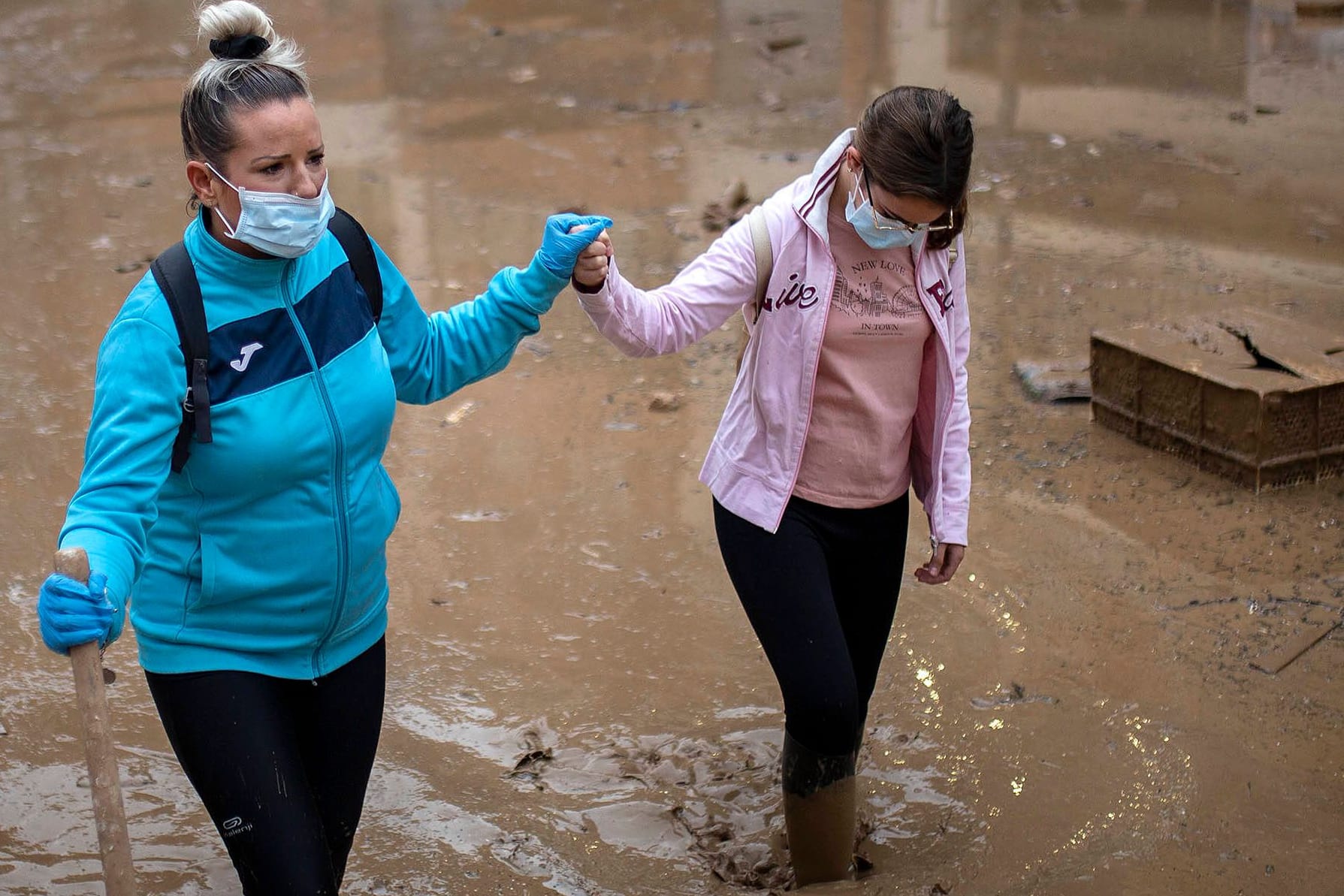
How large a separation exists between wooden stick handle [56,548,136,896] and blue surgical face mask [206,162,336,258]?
28.6 inches

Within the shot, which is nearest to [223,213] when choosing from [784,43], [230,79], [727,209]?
[230,79]

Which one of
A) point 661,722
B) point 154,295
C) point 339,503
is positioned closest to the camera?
point 154,295

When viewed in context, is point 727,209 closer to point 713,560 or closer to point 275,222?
point 713,560

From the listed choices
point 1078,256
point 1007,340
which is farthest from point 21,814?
point 1078,256

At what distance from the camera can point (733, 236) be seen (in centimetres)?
311

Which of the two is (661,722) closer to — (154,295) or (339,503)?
(339,503)

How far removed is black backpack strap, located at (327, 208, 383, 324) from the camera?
8.74 ft

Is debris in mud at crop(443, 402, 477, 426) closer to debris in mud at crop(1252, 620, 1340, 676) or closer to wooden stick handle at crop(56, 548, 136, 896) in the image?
debris in mud at crop(1252, 620, 1340, 676)

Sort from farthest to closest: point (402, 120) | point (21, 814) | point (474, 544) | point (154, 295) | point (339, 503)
→ point (402, 120), point (474, 544), point (21, 814), point (339, 503), point (154, 295)

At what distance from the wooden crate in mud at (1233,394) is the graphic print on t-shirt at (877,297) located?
2.77 metres

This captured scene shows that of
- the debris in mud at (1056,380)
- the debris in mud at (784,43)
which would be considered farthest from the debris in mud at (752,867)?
the debris in mud at (784,43)

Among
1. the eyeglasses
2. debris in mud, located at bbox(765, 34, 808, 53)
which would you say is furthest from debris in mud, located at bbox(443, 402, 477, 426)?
debris in mud, located at bbox(765, 34, 808, 53)

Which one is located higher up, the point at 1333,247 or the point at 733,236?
the point at 733,236

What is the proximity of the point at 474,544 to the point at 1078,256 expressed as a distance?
4.07m
